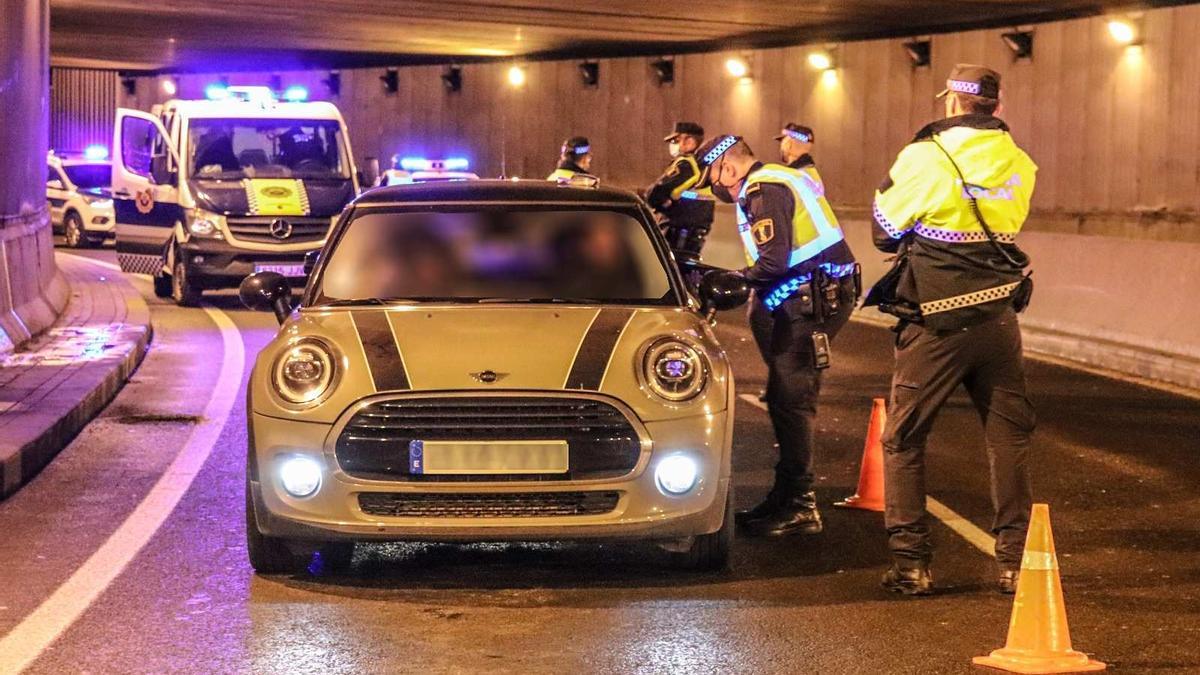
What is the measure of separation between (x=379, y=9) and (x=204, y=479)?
2008 centimetres

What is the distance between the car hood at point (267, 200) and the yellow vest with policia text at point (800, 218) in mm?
13330

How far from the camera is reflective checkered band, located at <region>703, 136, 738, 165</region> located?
28.7 ft

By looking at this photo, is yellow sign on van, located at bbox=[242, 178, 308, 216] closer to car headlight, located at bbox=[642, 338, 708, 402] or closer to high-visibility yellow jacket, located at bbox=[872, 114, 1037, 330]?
car headlight, located at bbox=[642, 338, 708, 402]

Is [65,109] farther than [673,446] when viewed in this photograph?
Yes

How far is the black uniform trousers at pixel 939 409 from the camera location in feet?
23.2

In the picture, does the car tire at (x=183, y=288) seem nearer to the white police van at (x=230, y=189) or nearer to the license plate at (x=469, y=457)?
the white police van at (x=230, y=189)

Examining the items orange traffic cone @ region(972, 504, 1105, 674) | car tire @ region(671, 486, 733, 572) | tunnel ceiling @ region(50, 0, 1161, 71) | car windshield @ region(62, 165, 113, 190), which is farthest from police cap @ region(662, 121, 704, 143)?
car windshield @ region(62, 165, 113, 190)

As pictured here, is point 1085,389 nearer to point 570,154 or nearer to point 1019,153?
point 570,154

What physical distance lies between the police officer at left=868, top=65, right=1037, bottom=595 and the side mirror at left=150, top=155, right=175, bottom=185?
15822 millimetres

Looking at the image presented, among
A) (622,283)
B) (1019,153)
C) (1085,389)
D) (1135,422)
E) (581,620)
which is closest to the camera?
(581,620)

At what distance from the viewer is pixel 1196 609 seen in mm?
6906

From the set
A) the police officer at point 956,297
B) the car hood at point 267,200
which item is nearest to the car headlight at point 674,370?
the police officer at point 956,297

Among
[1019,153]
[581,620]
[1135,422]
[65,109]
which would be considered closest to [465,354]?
[581,620]

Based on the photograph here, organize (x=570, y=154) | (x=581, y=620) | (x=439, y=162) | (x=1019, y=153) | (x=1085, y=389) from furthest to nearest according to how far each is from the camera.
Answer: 1. (x=439, y=162)
2. (x=570, y=154)
3. (x=1085, y=389)
4. (x=1019, y=153)
5. (x=581, y=620)
